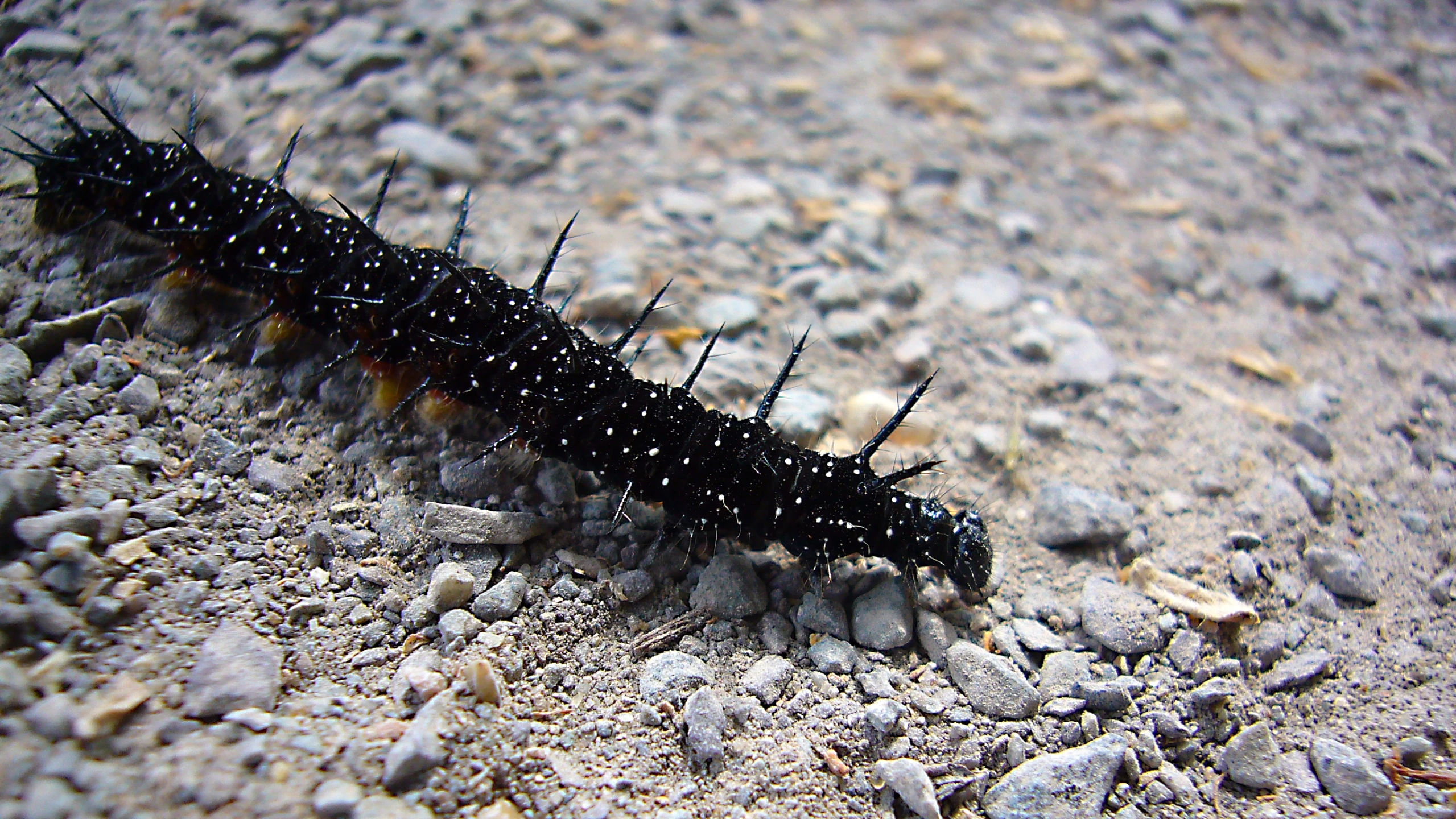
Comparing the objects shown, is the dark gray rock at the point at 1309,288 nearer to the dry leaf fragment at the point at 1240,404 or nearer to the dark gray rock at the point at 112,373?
the dry leaf fragment at the point at 1240,404

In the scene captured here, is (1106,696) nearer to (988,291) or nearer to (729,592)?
(729,592)

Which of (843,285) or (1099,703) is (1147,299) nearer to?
(843,285)

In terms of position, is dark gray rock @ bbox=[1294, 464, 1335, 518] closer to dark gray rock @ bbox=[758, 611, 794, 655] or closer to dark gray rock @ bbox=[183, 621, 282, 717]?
dark gray rock @ bbox=[758, 611, 794, 655]

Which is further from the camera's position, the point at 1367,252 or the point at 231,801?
the point at 1367,252

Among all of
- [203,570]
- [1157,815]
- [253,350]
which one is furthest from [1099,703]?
[253,350]

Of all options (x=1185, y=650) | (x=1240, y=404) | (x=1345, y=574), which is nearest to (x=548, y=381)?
(x=1185, y=650)

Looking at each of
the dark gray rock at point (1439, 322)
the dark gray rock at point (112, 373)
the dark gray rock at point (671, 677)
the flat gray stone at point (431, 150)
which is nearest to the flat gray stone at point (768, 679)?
the dark gray rock at point (671, 677)
